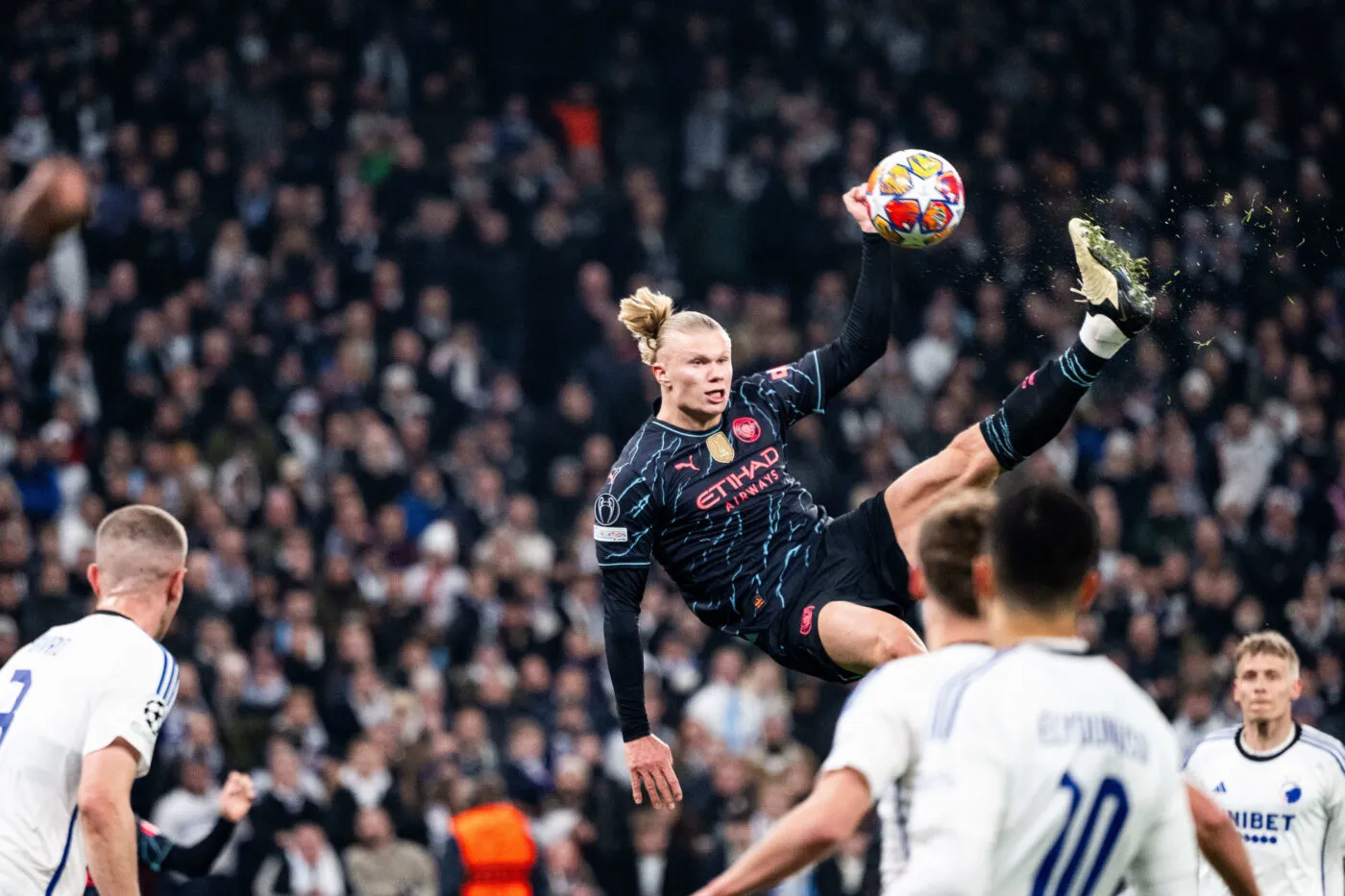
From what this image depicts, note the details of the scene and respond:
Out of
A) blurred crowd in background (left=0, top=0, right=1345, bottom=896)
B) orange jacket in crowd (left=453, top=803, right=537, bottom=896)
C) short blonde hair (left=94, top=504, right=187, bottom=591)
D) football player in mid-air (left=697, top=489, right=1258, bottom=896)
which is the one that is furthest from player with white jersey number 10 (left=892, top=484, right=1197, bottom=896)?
orange jacket in crowd (left=453, top=803, right=537, bottom=896)

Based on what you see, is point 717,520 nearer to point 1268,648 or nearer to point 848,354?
point 848,354

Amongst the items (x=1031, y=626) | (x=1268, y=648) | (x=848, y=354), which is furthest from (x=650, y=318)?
(x=1031, y=626)

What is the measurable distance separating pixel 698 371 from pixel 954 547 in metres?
3.41

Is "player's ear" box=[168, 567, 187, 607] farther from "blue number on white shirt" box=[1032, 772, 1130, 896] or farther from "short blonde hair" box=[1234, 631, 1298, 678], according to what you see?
"short blonde hair" box=[1234, 631, 1298, 678]

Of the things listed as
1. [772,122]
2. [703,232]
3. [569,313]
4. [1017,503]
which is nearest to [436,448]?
[569,313]

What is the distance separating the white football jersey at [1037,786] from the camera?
4.07m

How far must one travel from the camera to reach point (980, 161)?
19.8 meters

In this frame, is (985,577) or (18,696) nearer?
(985,577)

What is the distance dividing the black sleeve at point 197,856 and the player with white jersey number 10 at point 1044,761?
4.06 meters

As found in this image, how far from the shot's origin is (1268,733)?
962 centimetres

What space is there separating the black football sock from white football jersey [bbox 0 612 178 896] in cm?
333

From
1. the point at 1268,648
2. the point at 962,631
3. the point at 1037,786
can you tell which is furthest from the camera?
the point at 1268,648

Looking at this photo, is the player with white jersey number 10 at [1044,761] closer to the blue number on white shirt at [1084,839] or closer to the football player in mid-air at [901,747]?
the blue number on white shirt at [1084,839]

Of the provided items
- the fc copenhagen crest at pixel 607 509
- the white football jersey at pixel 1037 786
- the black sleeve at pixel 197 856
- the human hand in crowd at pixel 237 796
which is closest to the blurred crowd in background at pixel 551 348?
the fc copenhagen crest at pixel 607 509
